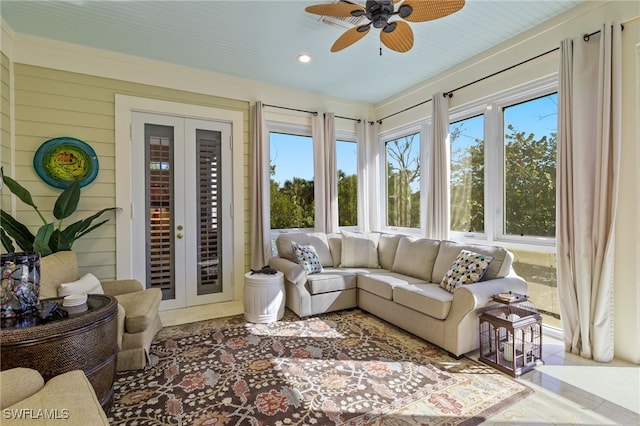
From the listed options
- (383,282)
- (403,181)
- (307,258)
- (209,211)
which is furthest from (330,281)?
(403,181)

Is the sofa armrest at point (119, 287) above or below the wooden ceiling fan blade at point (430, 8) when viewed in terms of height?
below

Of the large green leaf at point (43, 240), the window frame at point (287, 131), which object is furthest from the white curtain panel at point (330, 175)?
the large green leaf at point (43, 240)

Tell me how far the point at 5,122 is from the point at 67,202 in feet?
3.22

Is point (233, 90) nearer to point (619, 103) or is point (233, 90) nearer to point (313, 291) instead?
point (313, 291)

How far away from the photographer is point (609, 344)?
255 centimetres

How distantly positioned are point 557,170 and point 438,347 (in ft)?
6.43

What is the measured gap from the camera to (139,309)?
2.50 meters

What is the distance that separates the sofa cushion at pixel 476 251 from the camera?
9.73 ft

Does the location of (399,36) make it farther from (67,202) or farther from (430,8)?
(67,202)

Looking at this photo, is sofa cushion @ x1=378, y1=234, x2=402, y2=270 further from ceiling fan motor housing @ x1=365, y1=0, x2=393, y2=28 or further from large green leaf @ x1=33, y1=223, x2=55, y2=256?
large green leaf @ x1=33, y1=223, x2=55, y2=256

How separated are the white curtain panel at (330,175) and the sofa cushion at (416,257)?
1170 mm

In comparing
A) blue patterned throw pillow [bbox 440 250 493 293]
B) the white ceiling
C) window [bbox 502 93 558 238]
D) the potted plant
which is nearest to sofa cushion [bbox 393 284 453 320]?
blue patterned throw pillow [bbox 440 250 493 293]

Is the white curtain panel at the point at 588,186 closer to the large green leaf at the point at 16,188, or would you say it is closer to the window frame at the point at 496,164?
the window frame at the point at 496,164

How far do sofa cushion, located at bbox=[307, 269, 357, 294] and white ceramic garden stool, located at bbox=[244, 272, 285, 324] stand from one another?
38cm
